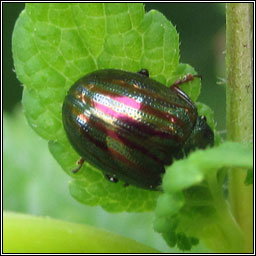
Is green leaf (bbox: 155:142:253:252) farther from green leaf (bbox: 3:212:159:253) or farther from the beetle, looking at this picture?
the beetle

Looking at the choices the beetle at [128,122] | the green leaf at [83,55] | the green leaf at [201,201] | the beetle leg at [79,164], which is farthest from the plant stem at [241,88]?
the beetle leg at [79,164]

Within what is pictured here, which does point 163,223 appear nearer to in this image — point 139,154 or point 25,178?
point 139,154

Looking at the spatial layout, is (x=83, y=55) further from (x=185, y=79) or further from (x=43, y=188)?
(x=43, y=188)

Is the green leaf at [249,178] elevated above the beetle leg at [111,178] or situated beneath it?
situated beneath

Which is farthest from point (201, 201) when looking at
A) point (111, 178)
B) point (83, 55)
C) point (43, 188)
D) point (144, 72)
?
point (43, 188)

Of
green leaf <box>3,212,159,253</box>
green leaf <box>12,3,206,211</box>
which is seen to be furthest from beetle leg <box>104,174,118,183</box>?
green leaf <box>3,212,159,253</box>

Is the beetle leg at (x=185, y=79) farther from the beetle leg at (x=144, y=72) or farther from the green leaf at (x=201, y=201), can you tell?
the green leaf at (x=201, y=201)

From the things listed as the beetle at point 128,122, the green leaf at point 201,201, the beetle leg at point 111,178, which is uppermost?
the beetle at point 128,122
